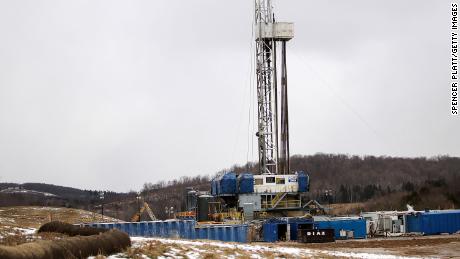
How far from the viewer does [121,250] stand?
17141mm

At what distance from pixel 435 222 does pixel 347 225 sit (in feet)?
29.9

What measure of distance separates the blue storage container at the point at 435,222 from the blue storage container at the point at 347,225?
22.1 ft

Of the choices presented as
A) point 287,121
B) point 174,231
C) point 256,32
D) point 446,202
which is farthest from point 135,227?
point 446,202

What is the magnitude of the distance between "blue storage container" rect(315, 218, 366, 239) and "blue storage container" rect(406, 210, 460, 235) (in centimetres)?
673

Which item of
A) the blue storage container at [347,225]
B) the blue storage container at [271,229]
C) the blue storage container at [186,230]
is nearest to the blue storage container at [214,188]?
the blue storage container at [186,230]

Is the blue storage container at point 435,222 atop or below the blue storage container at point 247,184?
below

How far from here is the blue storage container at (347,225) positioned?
1899 inches

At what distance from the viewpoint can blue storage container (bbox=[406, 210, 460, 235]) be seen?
5319cm

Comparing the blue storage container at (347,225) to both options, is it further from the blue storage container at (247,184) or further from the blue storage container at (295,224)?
the blue storage container at (247,184)

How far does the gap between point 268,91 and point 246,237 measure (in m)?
17.6

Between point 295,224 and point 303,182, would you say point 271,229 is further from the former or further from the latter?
point 303,182

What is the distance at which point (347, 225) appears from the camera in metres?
48.8

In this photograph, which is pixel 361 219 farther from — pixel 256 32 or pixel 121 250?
pixel 121 250

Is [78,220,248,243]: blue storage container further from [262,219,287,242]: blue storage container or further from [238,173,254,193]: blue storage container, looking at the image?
[238,173,254,193]: blue storage container
